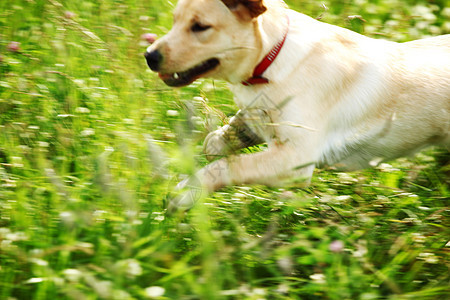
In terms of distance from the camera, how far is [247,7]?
105 inches

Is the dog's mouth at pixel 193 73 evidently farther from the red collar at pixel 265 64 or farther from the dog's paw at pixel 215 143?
the dog's paw at pixel 215 143

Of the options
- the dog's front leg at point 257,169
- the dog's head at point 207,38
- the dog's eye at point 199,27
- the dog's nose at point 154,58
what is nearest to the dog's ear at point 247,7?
the dog's head at point 207,38

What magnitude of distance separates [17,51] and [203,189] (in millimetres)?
1774

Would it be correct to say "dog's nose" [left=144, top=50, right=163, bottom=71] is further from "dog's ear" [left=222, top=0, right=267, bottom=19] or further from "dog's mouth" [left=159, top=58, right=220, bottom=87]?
"dog's ear" [left=222, top=0, right=267, bottom=19]

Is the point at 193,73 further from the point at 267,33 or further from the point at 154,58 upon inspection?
the point at 267,33

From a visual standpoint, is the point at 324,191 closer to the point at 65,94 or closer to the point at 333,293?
the point at 333,293

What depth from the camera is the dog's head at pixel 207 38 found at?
8.87ft

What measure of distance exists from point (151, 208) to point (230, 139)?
88 cm

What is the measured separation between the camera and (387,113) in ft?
9.94

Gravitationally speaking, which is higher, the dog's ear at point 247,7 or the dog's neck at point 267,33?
the dog's ear at point 247,7

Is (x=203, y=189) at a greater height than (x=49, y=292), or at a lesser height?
greater

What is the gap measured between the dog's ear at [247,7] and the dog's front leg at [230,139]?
1.85 ft

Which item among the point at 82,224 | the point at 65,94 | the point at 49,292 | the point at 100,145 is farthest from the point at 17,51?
the point at 49,292

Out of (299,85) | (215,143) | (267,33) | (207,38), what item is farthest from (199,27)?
(215,143)
